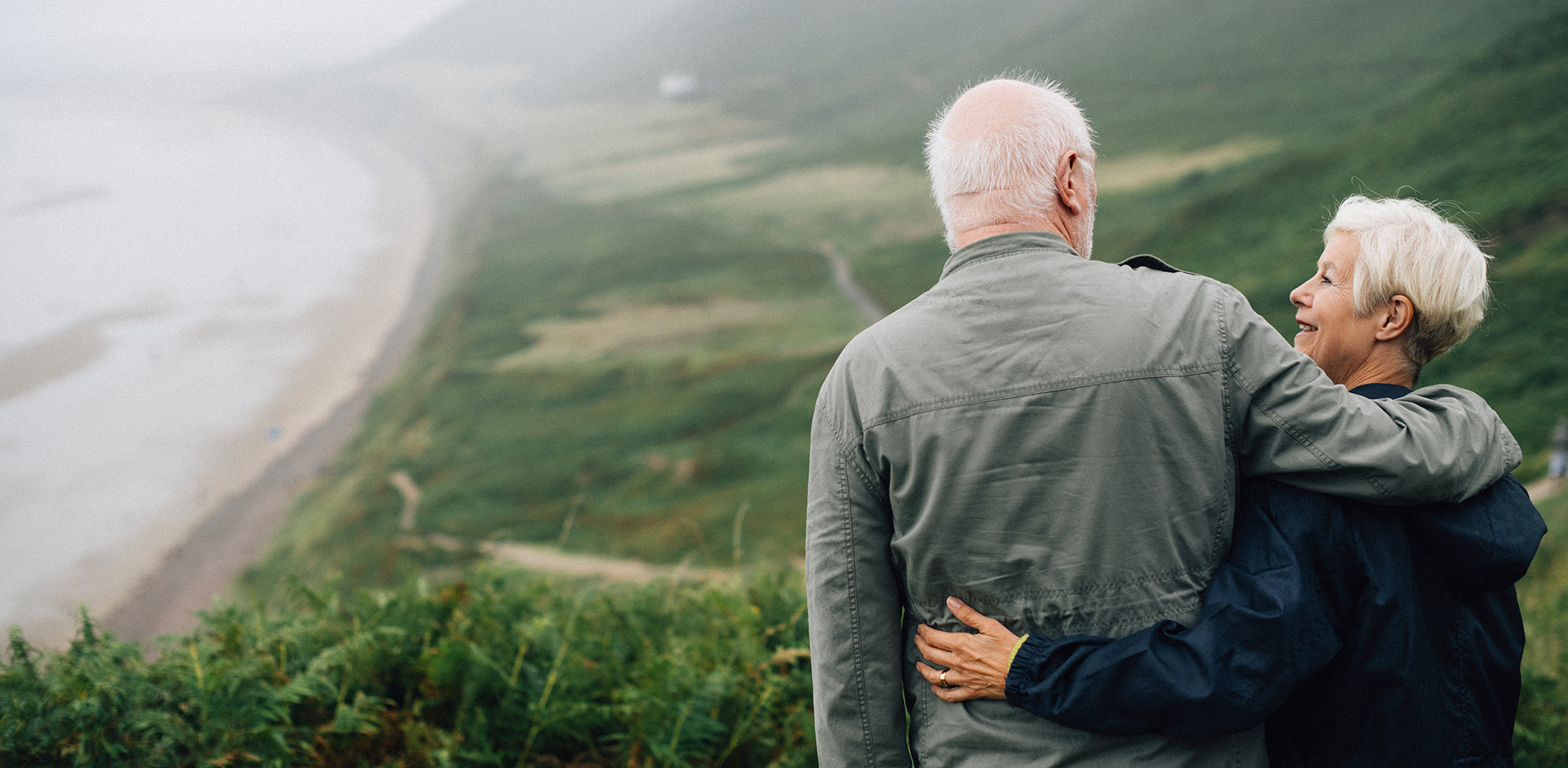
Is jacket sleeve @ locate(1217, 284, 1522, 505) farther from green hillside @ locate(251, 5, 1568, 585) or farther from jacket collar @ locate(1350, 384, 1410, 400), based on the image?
green hillside @ locate(251, 5, 1568, 585)

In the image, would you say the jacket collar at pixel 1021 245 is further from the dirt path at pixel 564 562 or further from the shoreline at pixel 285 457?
the dirt path at pixel 564 562

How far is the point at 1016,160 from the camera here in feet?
6.15

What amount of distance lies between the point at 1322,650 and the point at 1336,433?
44 centimetres

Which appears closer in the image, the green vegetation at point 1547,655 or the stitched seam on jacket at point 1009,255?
the stitched seam on jacket at point 1009,255

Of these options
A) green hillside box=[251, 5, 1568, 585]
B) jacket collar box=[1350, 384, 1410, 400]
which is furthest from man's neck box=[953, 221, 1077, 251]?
green hillside box=[251, 5, 1568, 585]

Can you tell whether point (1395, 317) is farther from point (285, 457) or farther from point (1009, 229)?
point (285, 457)

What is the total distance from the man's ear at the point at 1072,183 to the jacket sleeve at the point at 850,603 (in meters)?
0.62

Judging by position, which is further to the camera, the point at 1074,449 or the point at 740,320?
the point at 740,320

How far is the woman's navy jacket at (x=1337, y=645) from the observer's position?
175cm

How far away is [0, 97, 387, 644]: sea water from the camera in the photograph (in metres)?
20.6

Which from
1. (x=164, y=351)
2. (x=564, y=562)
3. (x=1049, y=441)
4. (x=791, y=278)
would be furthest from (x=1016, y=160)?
Result: (x=164, y=351)

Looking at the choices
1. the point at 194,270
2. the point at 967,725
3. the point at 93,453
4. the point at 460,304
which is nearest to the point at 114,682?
the point at 967,725

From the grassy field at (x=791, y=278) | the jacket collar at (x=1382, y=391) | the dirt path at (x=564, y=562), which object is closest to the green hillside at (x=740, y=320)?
the grassy field at (x=791, y=278)

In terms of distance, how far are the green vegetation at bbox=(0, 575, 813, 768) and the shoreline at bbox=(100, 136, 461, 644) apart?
4113 mm
